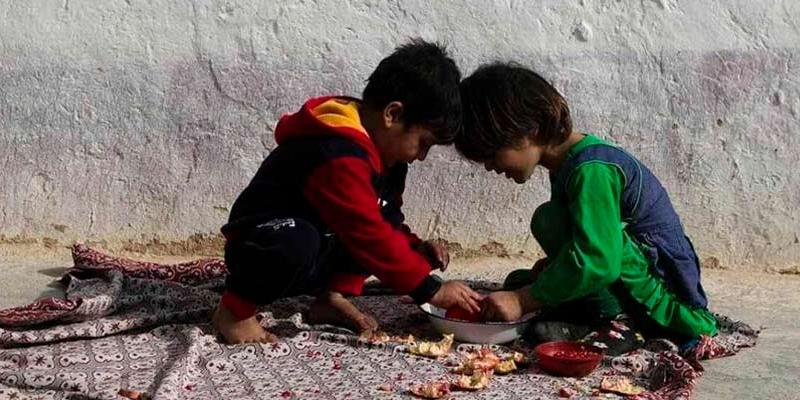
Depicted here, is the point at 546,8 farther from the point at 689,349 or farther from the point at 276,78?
the point at 689,349

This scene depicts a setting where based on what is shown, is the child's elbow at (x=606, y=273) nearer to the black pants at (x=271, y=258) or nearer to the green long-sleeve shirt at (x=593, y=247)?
the green long-sleeve shirt at (x=593, y=247)

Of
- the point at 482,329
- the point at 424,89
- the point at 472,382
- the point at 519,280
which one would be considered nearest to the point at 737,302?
the point at 519,280

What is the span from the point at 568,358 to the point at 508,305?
29 centimetres

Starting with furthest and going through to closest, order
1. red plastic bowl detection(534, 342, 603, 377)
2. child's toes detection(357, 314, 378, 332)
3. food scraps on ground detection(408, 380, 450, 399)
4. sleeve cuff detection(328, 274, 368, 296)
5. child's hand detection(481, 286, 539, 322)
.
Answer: sleeve cuff detection(328, 274, 368, 296), child's toes detection(357, 314, 378, 332), child's hand detection(481, 286, 539, 322), red plastic bowl detection(534, 342, 603, 377), food scraps on ground detection(408, 380, 450, 399)

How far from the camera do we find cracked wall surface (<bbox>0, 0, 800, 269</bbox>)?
497cm

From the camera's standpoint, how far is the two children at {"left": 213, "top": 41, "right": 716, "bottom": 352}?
3646mm

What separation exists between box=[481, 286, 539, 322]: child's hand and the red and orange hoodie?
0.72 ft

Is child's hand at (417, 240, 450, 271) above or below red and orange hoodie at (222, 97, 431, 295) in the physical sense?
below

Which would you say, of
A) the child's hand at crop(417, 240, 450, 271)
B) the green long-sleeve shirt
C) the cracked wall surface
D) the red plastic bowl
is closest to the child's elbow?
the green long-sleeve shirt

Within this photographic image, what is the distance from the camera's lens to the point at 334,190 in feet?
12.0

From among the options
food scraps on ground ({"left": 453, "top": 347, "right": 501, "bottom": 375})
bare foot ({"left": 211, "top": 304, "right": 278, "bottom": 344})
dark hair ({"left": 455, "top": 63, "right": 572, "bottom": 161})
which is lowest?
bare foot ({"left": 211, "top": 304, "right": 278, "bottom": 344})

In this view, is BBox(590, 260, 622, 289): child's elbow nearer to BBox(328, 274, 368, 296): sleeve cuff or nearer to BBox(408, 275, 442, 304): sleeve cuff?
BBox(408, 275, 442, 304): sleeve cuff

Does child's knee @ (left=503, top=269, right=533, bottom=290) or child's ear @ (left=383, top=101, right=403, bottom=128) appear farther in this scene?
child's knee @ (left=503, top=269, right=533, bottom=290)

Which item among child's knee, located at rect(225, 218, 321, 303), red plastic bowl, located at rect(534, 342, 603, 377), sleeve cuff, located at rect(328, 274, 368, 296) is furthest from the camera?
sleeve cuff, located at rect(328, 274, 368, 296)
